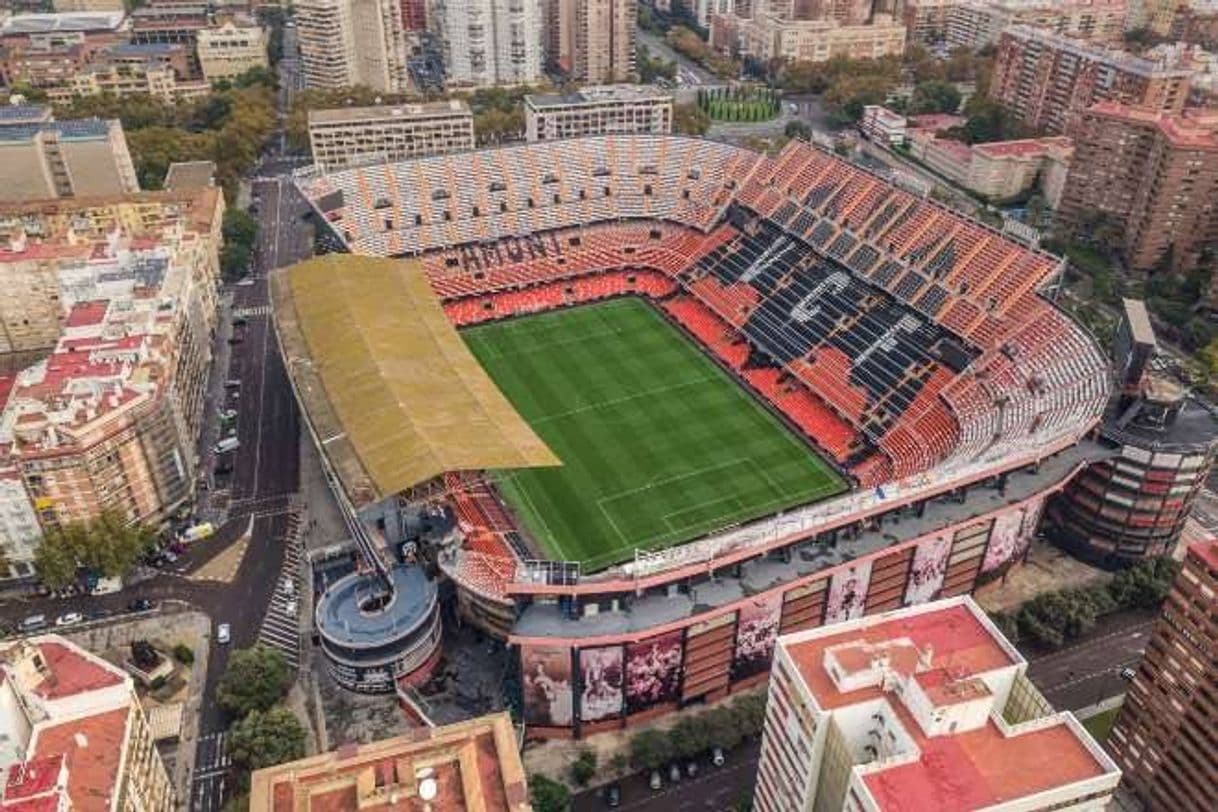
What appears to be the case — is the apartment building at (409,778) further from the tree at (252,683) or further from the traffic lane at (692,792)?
the tree at (252,683)

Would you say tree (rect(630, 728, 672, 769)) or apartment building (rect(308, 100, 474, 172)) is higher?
apartment building (rect(308, 100, 474, 172))

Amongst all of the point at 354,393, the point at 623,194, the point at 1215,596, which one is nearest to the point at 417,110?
the point at 623,194

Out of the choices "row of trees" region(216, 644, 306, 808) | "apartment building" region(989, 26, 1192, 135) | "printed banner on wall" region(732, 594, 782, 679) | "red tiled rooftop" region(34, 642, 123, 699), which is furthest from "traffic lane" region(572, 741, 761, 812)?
"apartment building" region(989, 26, 1192, 135)

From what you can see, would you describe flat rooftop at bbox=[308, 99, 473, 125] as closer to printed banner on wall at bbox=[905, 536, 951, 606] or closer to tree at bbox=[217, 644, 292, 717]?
tree at bbox=[217, 644, 292, 717]

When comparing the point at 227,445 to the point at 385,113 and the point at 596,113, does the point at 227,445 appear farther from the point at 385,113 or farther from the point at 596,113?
the point at 596,113

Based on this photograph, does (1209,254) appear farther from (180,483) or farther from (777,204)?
(180,483)

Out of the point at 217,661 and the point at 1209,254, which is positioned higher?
the point at 1209,254

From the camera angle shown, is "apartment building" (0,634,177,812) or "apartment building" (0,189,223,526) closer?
"apartment building" (0,634,177,812)
